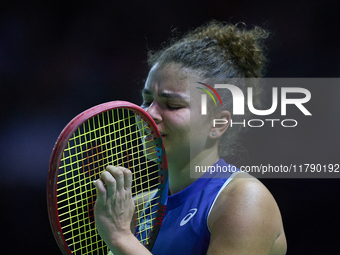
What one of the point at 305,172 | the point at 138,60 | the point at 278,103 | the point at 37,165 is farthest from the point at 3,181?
the point at 305,172

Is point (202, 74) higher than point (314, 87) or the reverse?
higher

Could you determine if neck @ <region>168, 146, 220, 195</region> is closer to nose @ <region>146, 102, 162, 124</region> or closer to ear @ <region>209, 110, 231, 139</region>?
ear @ <region>209, 110, 231, 139</region>

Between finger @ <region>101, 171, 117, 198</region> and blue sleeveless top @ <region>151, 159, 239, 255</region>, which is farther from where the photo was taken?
blue sleeveless top @ <region>151, 159, 239, 255</region>

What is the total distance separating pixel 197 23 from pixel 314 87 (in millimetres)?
1088

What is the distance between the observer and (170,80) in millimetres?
1287

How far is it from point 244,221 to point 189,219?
0.85 ft

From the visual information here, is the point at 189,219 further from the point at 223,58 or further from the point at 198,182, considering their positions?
the point at 223,58

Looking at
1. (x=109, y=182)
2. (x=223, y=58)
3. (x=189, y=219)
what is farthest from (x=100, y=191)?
(x=223, y=58)

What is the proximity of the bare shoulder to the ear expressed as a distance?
278mm

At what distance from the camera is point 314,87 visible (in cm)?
287

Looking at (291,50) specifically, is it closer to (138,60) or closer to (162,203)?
(138,60)

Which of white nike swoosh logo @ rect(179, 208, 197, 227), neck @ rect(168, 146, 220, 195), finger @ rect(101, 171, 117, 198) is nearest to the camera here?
finger @ rect(101, 171, 117, 198)

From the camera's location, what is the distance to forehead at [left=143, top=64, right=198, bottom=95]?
4.17ft

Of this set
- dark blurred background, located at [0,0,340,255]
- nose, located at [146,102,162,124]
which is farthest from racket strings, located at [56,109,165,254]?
dark blurred background, located at [0,0,340,255]
